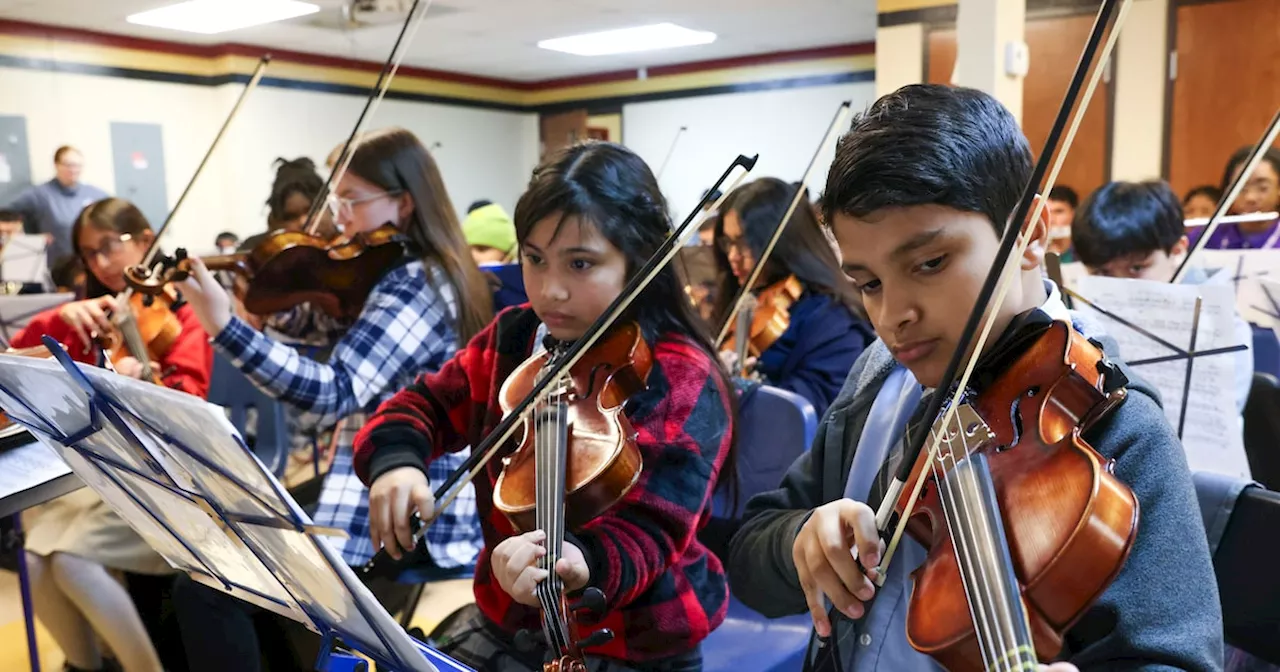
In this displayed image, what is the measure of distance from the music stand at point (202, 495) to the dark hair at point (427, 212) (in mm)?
907

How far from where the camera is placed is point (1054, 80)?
4.83 metres

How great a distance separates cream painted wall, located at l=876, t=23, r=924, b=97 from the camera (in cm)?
493

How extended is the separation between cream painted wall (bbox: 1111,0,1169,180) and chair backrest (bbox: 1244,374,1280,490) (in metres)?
3.49

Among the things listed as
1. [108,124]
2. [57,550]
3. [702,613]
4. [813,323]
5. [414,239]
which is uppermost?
[108,124]

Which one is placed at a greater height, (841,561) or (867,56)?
(867,56)

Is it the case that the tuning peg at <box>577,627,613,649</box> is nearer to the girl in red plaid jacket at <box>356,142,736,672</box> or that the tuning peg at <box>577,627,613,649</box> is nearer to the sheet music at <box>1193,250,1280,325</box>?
the girl in red plaid jacket at <box>356,142,736,672</box>

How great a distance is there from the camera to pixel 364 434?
119 cm

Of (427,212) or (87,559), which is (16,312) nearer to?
(87,559)

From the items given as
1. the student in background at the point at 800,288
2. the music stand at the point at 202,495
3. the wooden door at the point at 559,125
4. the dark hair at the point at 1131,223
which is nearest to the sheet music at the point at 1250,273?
the dark hair at the point at 1131,223

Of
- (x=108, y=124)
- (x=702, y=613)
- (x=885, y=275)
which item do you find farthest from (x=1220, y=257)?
(x=108, y=124)

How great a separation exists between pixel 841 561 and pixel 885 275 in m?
0.22

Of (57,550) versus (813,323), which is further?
(813,323)

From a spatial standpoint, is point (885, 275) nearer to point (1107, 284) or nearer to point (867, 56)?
point (1107, 284)

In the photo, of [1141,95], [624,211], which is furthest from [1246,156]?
[624,211]
